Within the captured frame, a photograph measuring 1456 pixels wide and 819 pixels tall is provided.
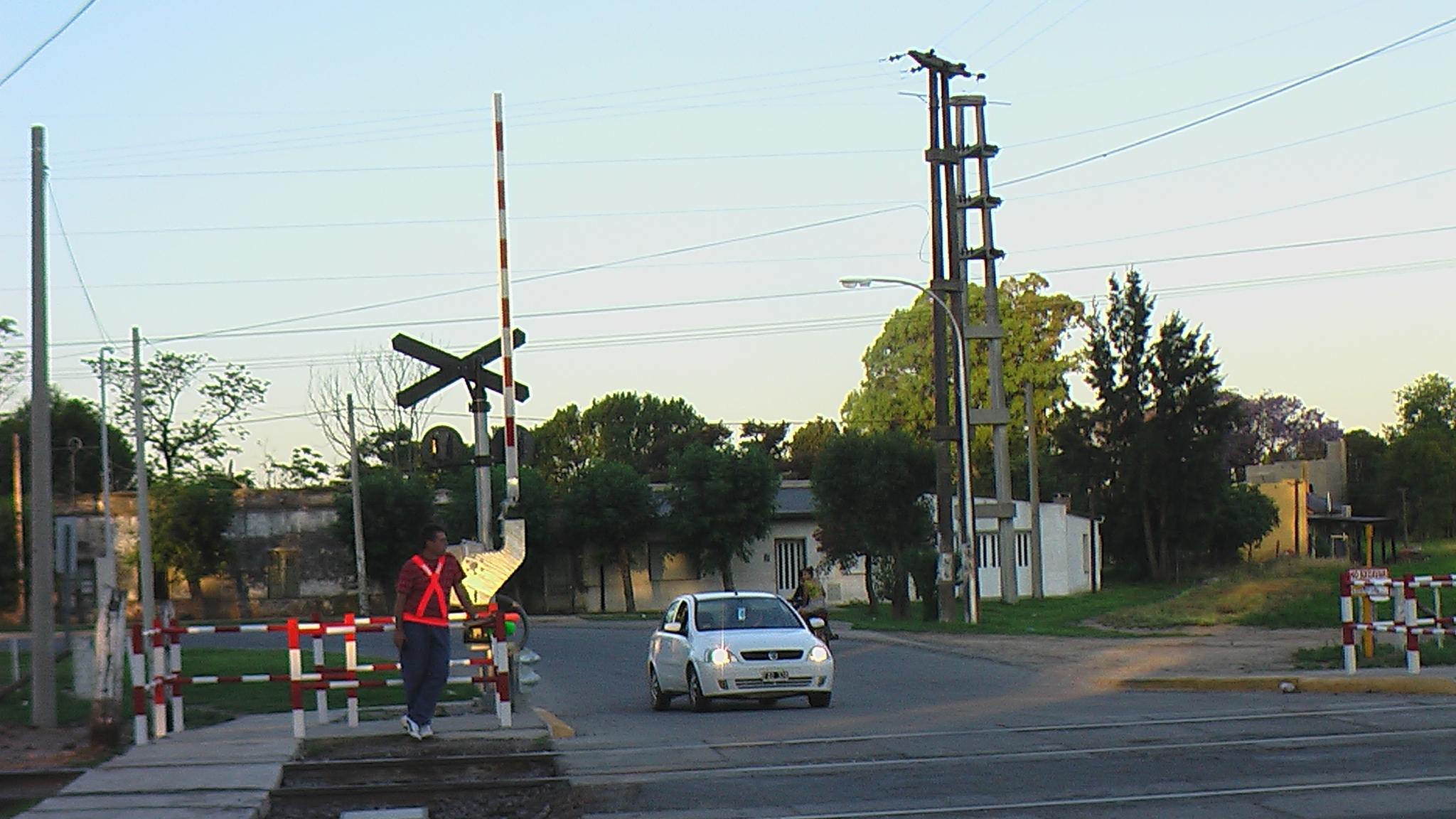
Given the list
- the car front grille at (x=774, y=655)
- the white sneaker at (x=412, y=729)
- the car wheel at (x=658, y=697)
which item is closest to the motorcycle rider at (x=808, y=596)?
the car wheel at (x=658, y=697)

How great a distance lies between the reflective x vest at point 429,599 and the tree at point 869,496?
131 feet

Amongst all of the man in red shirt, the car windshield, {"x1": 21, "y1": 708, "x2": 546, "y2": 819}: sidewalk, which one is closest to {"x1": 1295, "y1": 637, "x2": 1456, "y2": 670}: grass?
the car windshield

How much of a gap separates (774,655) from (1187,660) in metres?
7.94

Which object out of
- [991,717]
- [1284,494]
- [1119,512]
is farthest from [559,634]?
[1284,494]

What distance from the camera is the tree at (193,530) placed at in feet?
200

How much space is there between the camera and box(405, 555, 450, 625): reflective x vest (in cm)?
1448

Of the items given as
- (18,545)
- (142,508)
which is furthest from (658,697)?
(18,545)

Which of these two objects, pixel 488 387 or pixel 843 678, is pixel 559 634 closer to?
pixel 843 678

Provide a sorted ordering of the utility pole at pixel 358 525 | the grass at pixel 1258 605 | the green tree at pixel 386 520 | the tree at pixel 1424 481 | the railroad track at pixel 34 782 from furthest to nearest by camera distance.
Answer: the tree at pixel 1424 481 < the green tree at pixel 386 520 < the utility pole at pixel 358 525 < the grass at pixel 1258 605 < the railroad track at pixel 34 782

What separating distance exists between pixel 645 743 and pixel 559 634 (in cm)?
2586

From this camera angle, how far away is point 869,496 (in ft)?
178

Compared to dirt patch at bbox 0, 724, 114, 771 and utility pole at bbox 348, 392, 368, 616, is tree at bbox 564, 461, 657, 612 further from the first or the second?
dirt patch at bbox 0, 724, 114, 771

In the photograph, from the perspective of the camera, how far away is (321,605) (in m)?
60.7

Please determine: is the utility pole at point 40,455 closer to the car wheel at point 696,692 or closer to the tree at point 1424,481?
the car wheel at point 696,692
